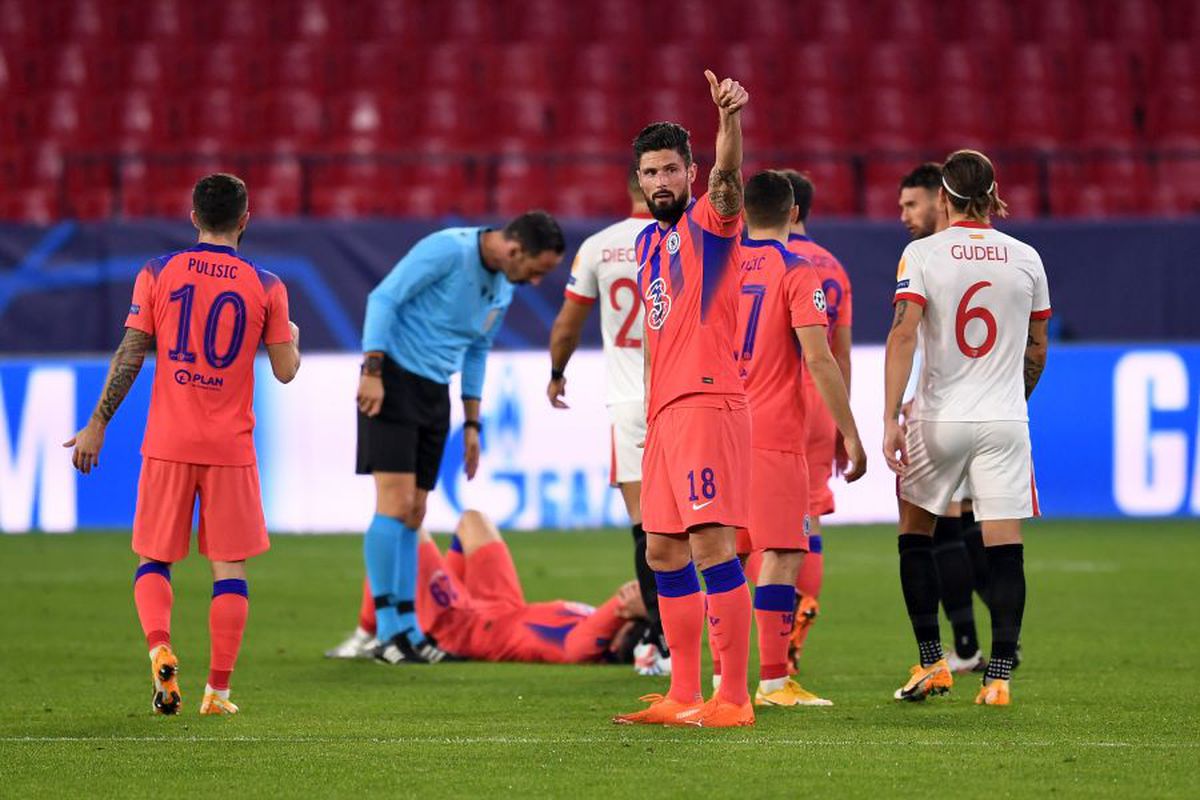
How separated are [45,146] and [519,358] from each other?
20.8 feet

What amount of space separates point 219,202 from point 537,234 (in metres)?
2.08

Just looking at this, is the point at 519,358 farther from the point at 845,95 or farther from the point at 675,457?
the point at 675,457

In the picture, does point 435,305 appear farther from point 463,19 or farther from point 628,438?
point 463,19

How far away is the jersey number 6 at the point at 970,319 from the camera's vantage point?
6.78m

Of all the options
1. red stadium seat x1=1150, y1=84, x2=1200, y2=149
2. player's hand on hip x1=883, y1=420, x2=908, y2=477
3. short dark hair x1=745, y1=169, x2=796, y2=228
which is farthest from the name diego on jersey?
red stadium seat x1=1150, y1=84, x2=1200, y2=149

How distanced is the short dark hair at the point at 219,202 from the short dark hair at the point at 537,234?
198 cm

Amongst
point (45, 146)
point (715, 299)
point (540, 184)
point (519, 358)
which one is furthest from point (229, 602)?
point (45, 146)

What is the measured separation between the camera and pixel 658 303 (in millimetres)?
6137

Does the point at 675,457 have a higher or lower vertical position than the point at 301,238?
lower

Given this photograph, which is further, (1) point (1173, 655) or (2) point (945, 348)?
(1) point (1173, 655)

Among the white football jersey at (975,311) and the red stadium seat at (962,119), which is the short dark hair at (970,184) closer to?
the white football jersey at (975,311)

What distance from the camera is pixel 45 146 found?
→ 18.3m

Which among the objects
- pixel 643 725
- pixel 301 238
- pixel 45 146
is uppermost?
pixel 45 146

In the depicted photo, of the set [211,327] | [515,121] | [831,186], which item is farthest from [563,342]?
[515,121]
